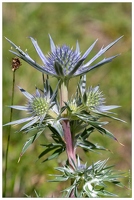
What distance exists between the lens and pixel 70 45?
3.74 meters

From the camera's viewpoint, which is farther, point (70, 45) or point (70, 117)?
point (70, 45)

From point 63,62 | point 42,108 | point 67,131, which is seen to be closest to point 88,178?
point 67,131

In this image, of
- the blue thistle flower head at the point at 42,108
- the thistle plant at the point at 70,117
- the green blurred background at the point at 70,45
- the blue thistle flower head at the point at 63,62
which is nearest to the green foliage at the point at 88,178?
the thistle plant at the point at 70,117

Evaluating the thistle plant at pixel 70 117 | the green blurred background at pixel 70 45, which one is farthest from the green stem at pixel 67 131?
the green blurred background at pixel 70 45

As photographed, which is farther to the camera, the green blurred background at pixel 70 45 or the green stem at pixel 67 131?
the green blurred background at pixel 70 45

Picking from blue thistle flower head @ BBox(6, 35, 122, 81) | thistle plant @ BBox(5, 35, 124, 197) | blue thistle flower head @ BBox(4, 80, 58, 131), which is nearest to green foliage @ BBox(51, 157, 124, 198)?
thistle plant @ BBox(5, 35, 124, 197)

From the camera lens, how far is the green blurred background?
2398 millimetres

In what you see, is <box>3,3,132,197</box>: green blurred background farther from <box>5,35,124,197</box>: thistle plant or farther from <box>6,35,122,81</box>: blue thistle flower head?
<box>6,35,122,81</box>: blue thistle flower head

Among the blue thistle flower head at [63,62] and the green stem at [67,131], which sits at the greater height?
the blue thistle flower head at [63,62]

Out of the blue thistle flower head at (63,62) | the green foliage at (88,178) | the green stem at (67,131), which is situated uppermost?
the blue thistle flower head at (63,62)

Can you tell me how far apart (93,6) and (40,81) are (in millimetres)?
1578

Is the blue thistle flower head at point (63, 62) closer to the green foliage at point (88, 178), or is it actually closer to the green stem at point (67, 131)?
the green stem at point (67, 131)

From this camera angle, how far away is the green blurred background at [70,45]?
2398mm

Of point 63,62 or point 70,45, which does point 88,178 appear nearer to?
point 63,62
